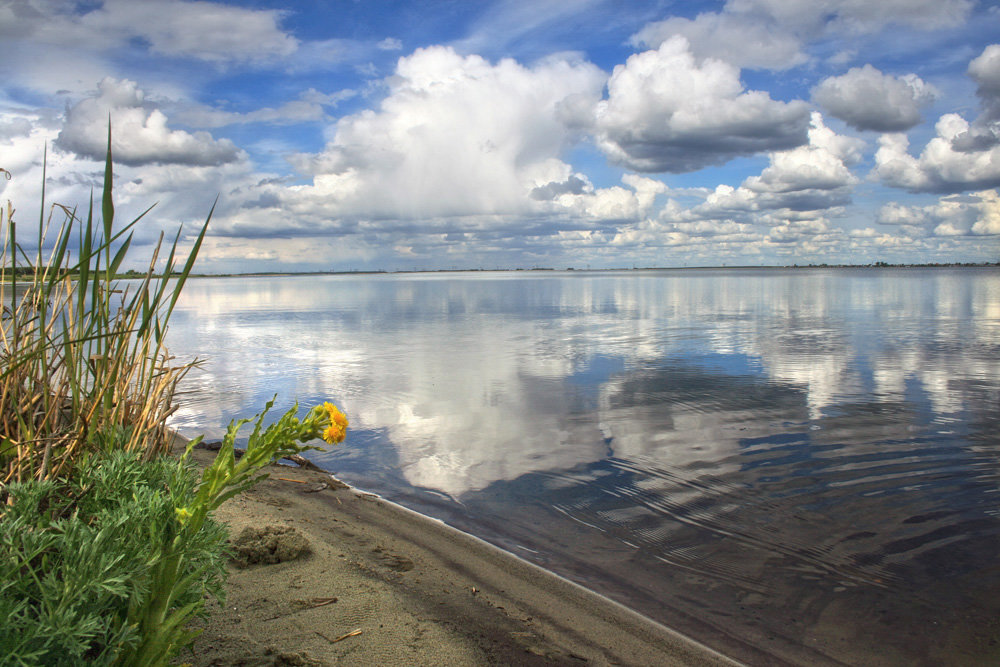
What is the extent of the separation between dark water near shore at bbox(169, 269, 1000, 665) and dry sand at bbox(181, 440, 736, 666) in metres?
0.49

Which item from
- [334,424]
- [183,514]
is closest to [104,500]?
[183,514]

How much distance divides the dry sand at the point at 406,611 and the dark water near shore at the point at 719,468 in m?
0.49

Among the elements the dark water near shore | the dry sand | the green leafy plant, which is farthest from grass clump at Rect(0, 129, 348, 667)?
the dark water near shore

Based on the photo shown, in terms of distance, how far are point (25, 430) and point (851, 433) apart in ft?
30.6

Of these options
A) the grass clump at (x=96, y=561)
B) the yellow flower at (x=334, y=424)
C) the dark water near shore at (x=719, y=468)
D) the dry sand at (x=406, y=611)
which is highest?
the yellow flower at (x=334, y=424)

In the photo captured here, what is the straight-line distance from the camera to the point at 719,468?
7.32 m

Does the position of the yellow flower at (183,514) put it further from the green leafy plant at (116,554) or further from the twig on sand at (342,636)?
the twig on sand at (342,636)

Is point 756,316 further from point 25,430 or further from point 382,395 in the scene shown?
point 25,430

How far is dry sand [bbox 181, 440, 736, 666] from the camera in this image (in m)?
3.15

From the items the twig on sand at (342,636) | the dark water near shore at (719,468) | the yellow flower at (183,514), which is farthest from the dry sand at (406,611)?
the yellow flower at (183,514)

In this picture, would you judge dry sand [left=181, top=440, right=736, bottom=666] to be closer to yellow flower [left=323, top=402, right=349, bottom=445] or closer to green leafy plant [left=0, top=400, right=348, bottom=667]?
green leafy plant [left=0, top=400, right=348, bottom=667]

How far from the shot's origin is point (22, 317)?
2.82 meters

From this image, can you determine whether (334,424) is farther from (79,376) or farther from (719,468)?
(719,468)

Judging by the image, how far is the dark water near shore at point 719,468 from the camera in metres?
4.46
